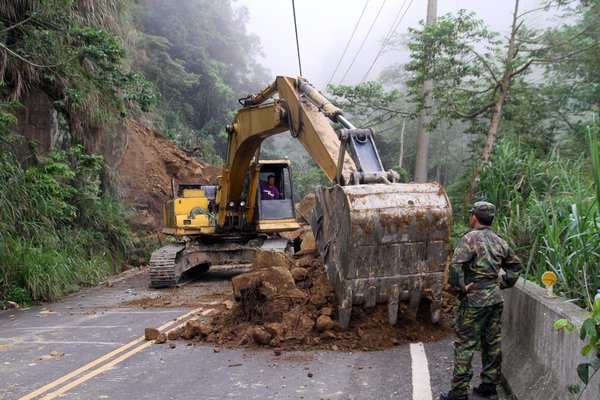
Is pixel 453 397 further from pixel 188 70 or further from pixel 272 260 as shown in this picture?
pixel 188 70

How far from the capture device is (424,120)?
1814 centimetres

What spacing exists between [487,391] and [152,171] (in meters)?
23.3

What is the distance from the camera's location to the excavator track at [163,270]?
1294 cm

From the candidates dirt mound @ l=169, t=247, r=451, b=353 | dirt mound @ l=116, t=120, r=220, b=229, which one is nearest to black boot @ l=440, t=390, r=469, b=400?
dirt mound @ l=169, t=247, r=451, b=353

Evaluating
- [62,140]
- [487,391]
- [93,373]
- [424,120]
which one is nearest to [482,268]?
[487,391]

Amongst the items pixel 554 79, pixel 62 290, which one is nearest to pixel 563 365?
pixel 62 290

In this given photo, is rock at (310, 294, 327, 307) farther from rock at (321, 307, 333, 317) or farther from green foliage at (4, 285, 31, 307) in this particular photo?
green foliage at (4, 285, 31, 307)

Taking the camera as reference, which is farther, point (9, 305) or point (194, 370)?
point (9, 305)

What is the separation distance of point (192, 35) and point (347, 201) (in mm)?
41569

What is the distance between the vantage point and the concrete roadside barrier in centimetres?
392

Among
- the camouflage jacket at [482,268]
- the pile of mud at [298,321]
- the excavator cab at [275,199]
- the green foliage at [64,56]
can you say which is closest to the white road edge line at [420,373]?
the pile of mud at [298,321]

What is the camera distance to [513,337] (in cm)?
556

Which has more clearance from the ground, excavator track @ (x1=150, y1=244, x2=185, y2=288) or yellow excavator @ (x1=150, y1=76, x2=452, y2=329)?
yellow excavator @ (x1=150, y1=76, x2=452, y2=329)

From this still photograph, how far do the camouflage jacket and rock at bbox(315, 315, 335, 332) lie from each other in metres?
2.08
